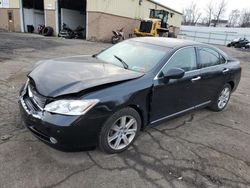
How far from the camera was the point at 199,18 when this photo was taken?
95.4 m

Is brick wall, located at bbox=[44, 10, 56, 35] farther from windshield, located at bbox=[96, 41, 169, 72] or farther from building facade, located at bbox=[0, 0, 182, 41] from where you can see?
windshield, located at bbox=[96, 41, 169, 72]

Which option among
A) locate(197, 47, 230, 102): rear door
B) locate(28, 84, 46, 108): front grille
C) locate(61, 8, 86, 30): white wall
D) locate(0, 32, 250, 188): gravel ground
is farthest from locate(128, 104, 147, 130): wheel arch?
locate(61, 8, 86, 30): white wall

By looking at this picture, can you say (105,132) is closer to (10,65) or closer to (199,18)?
(10,65)

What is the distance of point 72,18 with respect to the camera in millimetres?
26406

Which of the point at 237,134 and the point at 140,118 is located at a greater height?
the point at 140,118

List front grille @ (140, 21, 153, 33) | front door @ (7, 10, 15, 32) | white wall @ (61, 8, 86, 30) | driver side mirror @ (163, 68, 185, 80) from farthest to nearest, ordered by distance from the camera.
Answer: front door @ (7, 10, 15, 32), white wall @ (61, 8, 86, 30), front grille @ (140, 21, 153, 33), driver side mirror @ (163, 68, 185, 80)

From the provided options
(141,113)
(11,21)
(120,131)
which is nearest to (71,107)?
(120,131)

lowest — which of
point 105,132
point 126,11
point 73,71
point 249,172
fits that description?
point 249,172

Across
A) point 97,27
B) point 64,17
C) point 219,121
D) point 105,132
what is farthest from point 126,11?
point 105,132

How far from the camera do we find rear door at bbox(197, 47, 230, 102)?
4527mm

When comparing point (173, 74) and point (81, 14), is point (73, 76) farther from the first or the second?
point (81, 14)

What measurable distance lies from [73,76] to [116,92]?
641 mm

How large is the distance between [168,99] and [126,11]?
72.7 feet

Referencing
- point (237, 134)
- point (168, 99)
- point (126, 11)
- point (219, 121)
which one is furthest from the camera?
point (126, 11)
